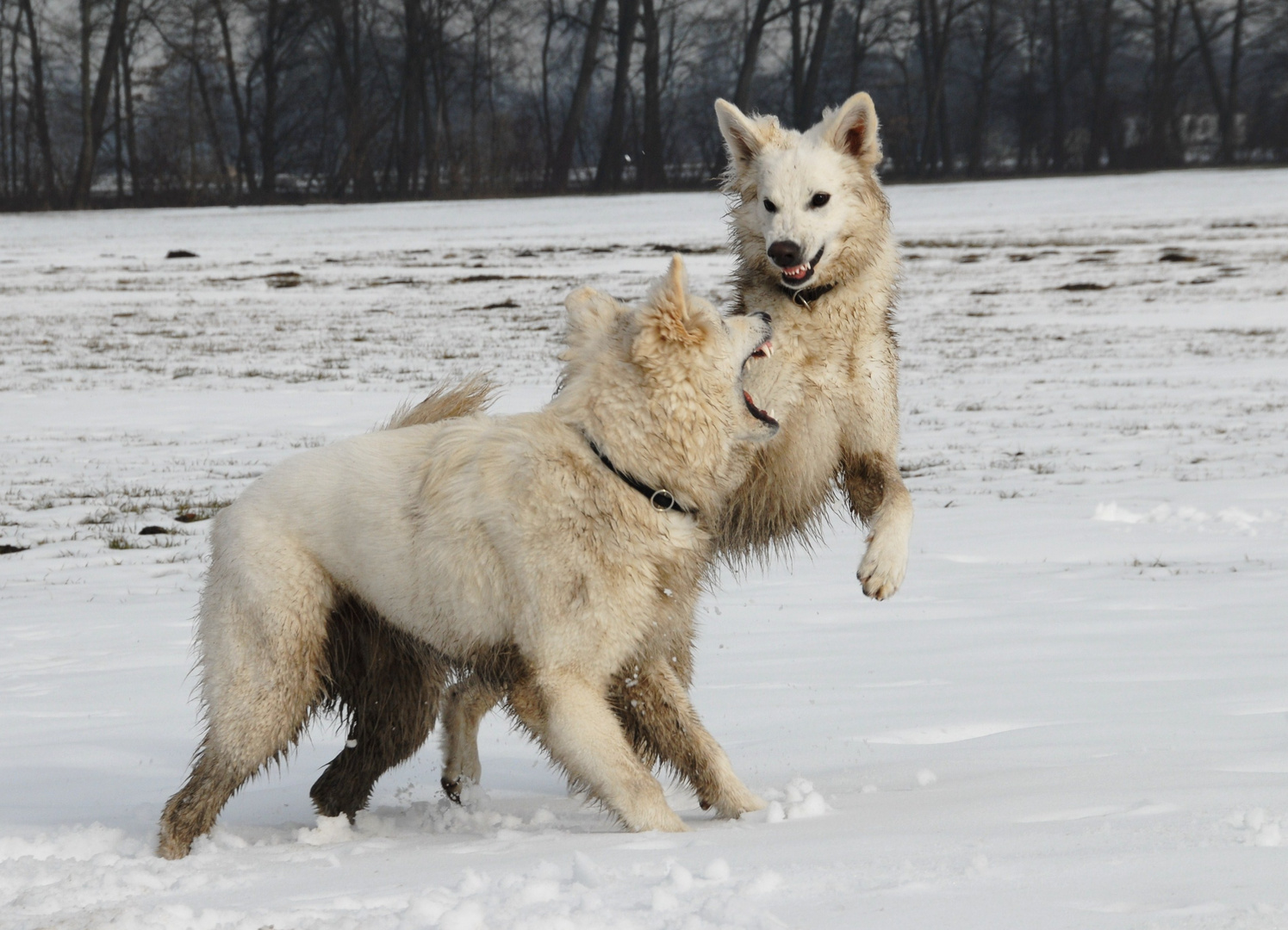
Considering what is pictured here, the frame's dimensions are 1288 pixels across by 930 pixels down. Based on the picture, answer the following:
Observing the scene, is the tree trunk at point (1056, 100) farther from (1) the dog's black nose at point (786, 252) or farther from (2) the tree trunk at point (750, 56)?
(1) the dog's black nose at point (786, 252)

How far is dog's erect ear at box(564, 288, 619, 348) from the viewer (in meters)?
3.80

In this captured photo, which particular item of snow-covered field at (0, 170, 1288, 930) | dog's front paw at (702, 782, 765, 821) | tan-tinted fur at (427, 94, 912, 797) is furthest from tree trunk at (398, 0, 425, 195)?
dog's front paw at (702, 782, 765, 821)

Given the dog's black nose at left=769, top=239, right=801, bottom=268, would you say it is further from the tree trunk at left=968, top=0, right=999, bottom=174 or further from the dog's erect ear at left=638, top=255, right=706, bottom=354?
the tree trunk at left=968, top=0, right=999, bottom=174

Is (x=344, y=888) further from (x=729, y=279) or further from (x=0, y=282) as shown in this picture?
(x=0, y=282)

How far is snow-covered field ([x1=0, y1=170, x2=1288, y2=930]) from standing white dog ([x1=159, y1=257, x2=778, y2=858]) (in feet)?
1.06

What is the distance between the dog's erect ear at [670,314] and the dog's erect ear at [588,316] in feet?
0.55

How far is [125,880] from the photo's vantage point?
10.0ft

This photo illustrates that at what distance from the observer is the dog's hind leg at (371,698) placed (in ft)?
12.7

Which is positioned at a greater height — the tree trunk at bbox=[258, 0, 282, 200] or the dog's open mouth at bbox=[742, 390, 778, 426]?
the tree trunk at bbox=[258, 0, 282, 200]

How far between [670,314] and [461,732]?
155 centimetres

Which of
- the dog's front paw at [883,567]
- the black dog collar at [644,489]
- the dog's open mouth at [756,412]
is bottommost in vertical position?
the dog's front paw at [883,567]

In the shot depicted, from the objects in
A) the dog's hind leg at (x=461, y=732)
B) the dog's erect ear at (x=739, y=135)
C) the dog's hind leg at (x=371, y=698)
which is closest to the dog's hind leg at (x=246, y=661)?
the dog's hind leg at (x=371, y=698)

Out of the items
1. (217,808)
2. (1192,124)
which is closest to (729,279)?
(217,808)

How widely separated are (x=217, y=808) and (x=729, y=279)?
2.78 metres
